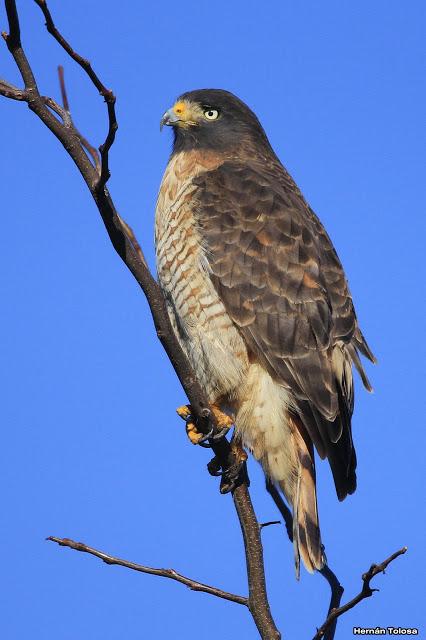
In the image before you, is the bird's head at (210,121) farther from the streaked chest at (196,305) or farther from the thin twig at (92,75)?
the thin twig at (92,75)

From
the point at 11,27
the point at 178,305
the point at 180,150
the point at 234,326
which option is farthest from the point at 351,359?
the point at 11,27

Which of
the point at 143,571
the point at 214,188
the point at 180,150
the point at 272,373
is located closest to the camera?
the point at 143,571

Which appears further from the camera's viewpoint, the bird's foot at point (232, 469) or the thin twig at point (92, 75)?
the bird's foot at point (232, 469)

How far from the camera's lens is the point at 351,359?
518cm

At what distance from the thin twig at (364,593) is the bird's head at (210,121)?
324 centimetres

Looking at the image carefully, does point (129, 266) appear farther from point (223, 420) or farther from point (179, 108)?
point (179, 108)

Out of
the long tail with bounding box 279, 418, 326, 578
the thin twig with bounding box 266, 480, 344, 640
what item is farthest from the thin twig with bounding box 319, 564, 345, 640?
the long tail with bounding box 279, 418, 326, 578

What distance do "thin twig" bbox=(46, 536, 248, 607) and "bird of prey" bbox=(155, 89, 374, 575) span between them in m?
0.95

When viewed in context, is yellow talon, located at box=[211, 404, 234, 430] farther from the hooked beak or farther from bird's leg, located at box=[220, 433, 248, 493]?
the hooked beak

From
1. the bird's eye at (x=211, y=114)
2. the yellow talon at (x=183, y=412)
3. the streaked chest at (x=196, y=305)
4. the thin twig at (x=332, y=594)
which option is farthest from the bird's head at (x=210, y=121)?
the thin twig at (x=332, y=594)

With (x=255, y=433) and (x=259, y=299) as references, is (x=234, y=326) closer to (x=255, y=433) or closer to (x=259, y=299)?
(x=259, y=299)

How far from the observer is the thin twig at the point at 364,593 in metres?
3.25

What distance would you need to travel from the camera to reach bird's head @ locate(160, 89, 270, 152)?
5801mm

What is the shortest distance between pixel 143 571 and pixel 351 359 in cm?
200
